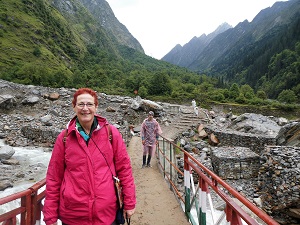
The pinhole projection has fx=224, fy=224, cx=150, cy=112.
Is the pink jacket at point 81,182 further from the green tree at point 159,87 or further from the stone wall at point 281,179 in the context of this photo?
the green tree at point 159,87

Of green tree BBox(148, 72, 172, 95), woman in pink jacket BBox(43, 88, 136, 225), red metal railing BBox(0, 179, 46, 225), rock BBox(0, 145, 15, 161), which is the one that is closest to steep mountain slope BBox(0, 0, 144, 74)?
green tree BBox(148, 72, 172, 95)

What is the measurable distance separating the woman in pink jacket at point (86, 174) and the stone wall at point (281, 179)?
23.2 ft

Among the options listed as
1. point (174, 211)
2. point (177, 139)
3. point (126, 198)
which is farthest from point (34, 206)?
point (177, 139)

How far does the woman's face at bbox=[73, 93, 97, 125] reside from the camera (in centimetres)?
222

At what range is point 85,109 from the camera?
2.23 m

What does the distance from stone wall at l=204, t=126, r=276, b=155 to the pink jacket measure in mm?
13453

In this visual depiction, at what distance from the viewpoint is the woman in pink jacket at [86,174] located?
2.02 metres

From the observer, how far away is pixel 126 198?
7.38ft

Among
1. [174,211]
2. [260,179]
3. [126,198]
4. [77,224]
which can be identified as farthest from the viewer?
[260,179]

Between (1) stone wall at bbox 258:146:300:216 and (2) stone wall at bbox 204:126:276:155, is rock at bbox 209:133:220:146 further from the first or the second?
(1) stone wall at bbox 258:146:300:216

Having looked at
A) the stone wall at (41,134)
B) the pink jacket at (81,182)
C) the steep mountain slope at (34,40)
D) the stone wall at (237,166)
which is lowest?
the stone wall at (237,166)

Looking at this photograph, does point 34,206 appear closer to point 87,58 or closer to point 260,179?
point 260,179

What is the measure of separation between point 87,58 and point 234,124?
73417mm

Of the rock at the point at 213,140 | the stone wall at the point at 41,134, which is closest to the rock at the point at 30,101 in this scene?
the stone wall at the point at 41,134
